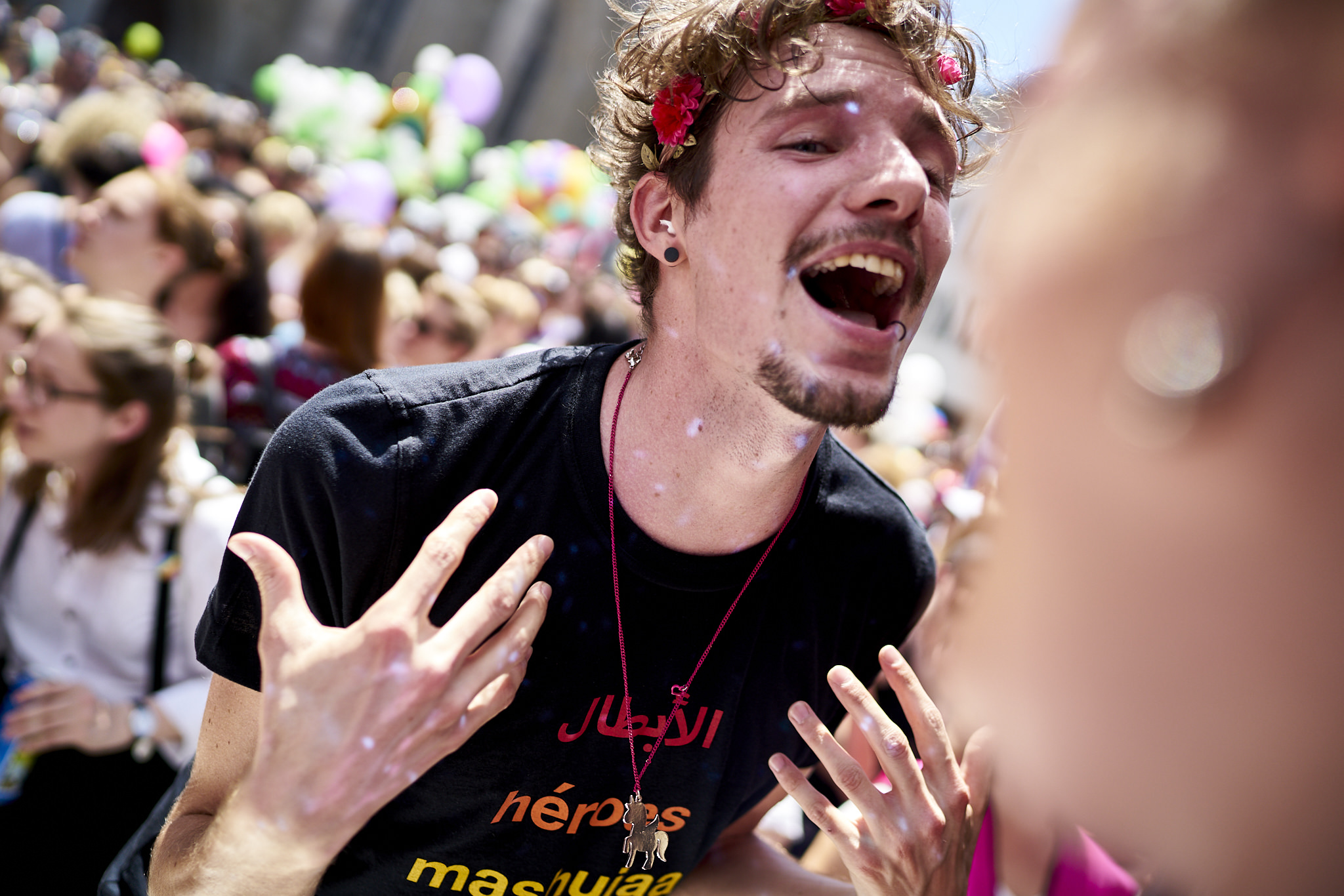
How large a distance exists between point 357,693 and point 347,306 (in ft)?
10.0

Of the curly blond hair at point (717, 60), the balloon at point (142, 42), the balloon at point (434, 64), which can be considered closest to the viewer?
the curly blond hair at point (717, 60)

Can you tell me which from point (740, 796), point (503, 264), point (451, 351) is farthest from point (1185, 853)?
point (503, 264)

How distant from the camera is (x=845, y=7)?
5.68 feet

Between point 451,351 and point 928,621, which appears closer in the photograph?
point 928,621

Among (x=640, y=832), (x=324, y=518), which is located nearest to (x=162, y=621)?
(x=324, y=518)

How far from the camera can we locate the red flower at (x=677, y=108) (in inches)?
71.7

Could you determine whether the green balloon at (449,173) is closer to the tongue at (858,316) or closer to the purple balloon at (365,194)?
the purple balloon at (365,194)

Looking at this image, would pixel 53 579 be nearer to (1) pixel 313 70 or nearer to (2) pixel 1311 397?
(2) pixel 1311 397

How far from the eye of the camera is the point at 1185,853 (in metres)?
0.41

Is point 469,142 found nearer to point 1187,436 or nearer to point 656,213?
point 656,213

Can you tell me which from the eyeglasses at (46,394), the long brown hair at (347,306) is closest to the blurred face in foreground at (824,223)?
the eyeglasses at (46,394)

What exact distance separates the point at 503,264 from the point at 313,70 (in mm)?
6151

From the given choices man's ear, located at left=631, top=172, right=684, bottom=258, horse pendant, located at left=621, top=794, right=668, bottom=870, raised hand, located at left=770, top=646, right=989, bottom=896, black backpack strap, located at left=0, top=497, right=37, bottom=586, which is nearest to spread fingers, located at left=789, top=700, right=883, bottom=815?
raised hand, located at left=770, top=646, right=989, bottom=896

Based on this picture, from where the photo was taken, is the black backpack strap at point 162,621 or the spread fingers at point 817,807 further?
the black backpack strap at point 162,621
